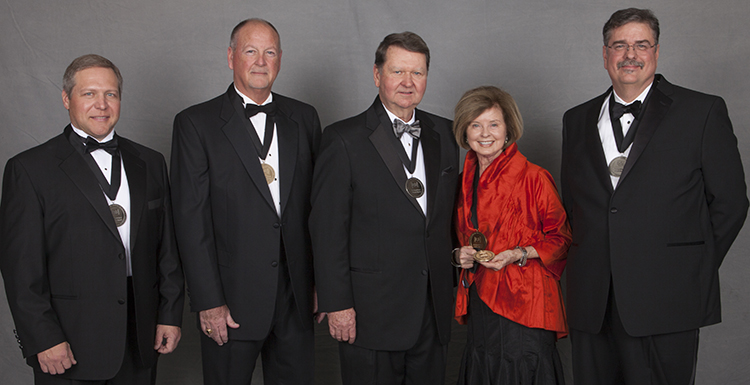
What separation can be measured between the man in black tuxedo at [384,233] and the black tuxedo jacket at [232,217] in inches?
7.3

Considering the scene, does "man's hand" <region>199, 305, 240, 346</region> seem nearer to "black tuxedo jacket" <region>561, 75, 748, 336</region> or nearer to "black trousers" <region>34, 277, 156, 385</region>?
"black trousers" <region>34, 277, 156, 385</region>

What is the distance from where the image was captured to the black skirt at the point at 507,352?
2646 mm

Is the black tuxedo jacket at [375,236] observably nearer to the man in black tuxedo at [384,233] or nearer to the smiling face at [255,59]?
the man in black tuxedo at [384,233]

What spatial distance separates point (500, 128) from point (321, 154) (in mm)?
840

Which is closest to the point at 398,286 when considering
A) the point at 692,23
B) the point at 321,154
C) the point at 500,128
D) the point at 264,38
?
the point at 321,154

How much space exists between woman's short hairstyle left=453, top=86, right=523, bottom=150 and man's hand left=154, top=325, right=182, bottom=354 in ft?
5.23

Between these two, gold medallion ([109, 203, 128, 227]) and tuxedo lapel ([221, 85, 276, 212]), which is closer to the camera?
gold medallion ([109, 203, 128, 227])

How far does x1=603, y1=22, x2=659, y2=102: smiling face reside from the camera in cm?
256

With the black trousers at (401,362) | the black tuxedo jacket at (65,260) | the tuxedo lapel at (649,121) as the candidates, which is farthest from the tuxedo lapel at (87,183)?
the tuxedo lapel at (649,121)

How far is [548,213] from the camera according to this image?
272 centimetres

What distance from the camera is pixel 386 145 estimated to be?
2.65m

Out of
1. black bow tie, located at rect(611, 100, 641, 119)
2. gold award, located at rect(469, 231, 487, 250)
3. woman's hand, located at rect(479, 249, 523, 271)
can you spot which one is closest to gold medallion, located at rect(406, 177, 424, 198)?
gold award, located at rect(469, 231, 487, 250)

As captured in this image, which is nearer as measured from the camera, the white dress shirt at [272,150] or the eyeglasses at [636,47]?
the eyeglasses at [636,47]

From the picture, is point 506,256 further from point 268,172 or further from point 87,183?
point 87,183
